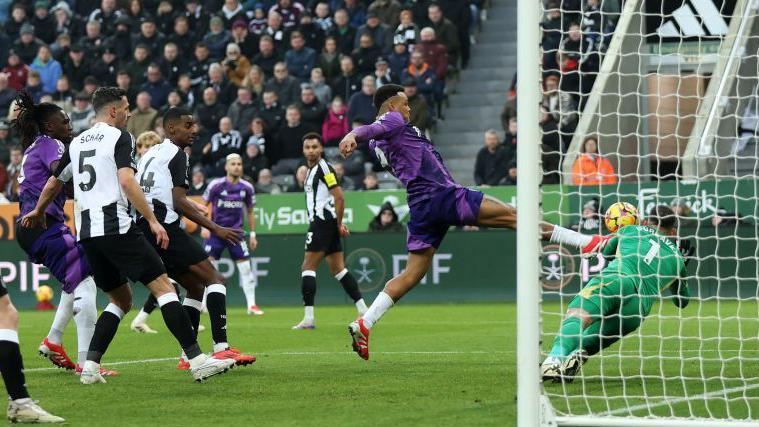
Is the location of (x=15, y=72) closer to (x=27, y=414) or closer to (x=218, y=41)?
(x=218, y=41)

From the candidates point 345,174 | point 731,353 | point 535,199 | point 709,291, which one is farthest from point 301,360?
point 345,174

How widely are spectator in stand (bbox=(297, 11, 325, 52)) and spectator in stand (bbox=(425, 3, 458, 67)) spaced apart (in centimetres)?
252

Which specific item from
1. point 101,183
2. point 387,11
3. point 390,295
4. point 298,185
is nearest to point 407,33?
point 387,11

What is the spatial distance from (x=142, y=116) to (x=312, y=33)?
400cm

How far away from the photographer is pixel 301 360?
35.4ft

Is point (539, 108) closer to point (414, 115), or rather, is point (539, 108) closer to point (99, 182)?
point (99, 182)

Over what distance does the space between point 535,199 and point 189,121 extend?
446 cm

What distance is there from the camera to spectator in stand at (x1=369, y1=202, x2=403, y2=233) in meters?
20.7

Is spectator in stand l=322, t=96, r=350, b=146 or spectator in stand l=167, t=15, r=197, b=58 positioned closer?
spectator in stand l=322, t=96, r=350, b=146

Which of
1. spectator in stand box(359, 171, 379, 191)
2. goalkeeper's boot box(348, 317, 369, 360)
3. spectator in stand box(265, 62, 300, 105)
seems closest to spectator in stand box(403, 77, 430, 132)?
spectator in stand box(359, 171, 379, 191)

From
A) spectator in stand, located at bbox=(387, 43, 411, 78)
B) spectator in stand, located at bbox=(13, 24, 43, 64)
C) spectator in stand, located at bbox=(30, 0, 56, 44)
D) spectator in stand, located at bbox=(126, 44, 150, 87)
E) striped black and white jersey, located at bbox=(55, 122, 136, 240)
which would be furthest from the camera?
spectator in stand, located at bbox=(30, 0, 56, 44)

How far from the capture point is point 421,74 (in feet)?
76.1

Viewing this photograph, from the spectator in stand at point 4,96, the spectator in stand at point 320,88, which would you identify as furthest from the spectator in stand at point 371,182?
the spectator in stand at point 4,96

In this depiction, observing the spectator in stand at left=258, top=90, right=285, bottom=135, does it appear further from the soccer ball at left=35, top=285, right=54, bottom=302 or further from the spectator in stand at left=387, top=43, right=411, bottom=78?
the soccer ball at left=35, top=285, right=54, bottom=302
